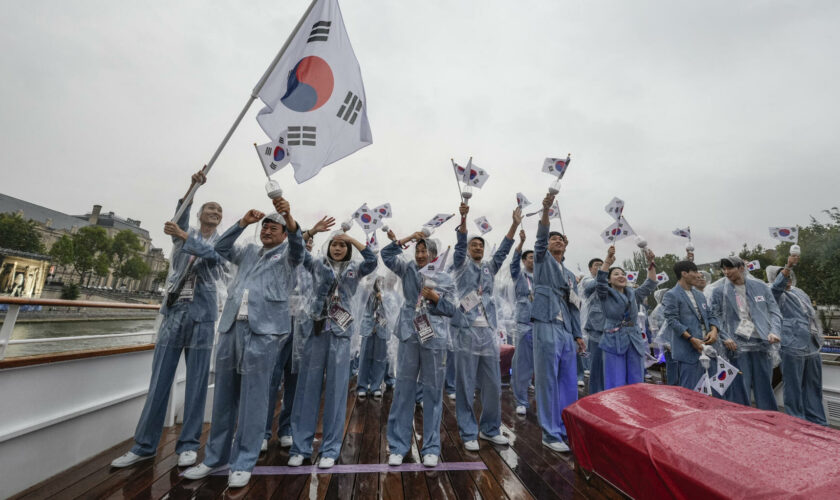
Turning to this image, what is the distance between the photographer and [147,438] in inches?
110

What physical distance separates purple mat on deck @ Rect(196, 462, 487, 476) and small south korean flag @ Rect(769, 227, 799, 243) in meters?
5.54

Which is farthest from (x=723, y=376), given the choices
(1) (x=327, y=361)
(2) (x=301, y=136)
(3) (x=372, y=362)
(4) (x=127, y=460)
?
(4) (x=127, y=460)

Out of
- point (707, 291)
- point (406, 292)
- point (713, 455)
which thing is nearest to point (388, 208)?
point (406, 292)

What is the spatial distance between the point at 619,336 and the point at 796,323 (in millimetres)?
2794

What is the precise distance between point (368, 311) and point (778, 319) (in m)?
5.48

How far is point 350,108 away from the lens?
3.07 meters

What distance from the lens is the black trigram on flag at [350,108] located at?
303 cm

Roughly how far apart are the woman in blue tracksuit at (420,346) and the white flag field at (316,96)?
94 cm

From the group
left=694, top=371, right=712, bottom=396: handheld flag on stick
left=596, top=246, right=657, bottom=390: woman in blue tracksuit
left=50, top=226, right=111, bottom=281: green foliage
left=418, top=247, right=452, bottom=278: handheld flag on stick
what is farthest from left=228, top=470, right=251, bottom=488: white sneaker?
left=50, top=226, right=111, bottom=281: green foliage

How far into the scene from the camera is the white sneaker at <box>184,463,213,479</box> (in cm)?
253

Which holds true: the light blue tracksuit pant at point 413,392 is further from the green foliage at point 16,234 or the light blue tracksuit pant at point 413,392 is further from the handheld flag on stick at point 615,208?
the green foliage at point 16,234

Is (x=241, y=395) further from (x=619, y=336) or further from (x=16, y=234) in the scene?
(x=16, y=234)

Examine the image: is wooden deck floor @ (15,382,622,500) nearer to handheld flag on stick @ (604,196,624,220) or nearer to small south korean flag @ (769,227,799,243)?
handheld flag on stick @ (604,196,624,220)

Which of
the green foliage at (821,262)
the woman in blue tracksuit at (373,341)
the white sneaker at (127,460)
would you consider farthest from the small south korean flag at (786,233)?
the green foliage at (821,262)
